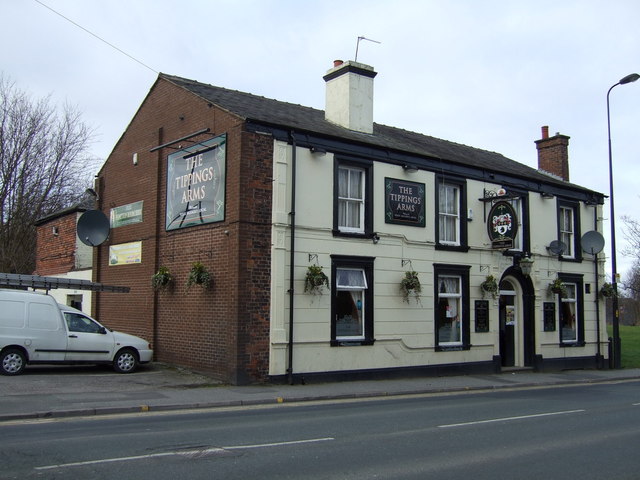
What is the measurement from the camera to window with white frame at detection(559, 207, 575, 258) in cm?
2303

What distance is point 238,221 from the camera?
49.3ft

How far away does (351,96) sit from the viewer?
19.0m

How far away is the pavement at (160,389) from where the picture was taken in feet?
36.5

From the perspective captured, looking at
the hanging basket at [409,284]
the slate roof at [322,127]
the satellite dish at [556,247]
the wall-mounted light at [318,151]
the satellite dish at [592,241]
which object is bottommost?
the hanging basket at [409,284]

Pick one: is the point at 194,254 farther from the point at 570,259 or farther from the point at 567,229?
the point at 567,229

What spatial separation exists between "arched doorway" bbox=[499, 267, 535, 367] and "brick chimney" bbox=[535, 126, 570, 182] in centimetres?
672

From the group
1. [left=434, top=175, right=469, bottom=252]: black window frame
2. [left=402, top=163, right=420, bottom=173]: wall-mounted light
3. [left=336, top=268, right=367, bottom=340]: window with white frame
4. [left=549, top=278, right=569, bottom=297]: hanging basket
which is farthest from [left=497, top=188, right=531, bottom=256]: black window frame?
[left=336, top=268, right=367, bottom=340]: window with white frame

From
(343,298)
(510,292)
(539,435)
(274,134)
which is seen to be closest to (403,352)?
(343,298)

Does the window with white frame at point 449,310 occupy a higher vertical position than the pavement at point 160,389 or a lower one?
higher

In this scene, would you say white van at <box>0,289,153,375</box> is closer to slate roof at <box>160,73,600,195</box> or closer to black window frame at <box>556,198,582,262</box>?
slate roof at <box>160,73,600,195</box>

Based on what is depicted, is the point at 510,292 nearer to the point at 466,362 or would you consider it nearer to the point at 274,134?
the point at 466,362

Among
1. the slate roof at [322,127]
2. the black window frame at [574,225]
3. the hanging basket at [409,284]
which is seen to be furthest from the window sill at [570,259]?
the hanging basket at [409,284]

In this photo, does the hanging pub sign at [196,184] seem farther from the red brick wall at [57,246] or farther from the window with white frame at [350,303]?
the red brick wall at [57,246]

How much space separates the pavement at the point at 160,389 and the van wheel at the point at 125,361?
280mm
